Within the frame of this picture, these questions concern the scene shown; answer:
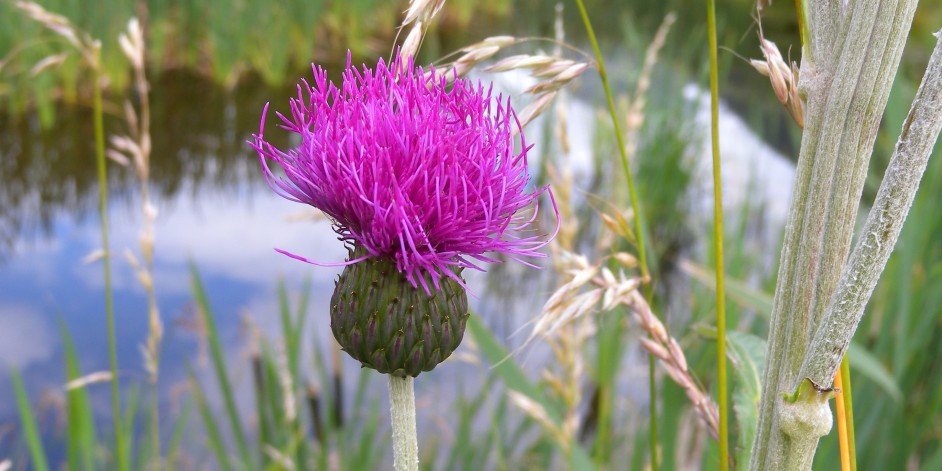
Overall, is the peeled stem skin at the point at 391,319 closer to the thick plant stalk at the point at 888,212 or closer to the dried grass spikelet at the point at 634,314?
the dried grass spikelet at the point at 634,314

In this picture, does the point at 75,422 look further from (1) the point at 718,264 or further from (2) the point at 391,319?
(1) the point at 718,264

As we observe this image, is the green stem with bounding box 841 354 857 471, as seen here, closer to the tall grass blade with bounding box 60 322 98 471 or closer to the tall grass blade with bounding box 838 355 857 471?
the tall grass blade with bounding box 838 355 857 471

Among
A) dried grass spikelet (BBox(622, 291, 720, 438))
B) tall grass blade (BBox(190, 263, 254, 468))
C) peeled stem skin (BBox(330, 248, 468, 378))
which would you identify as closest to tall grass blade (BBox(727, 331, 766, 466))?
dried grass spikelet (BBox(622, 291, 720, 438))

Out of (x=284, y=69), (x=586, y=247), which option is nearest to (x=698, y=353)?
(x=586, y=247)

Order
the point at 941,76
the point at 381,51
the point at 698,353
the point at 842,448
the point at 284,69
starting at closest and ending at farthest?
the point at 941,76, the point at 842,448, the point at 698,353, the point at 284,69, the point at 381,51

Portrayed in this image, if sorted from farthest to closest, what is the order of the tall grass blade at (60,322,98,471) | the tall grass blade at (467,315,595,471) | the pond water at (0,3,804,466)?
the pond water at (0,3,804,466), the tall grass blade at (60,322,98,471), the tall grass blade at (467,315,595,471)

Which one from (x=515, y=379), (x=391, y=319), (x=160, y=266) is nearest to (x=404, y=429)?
(x=391, y=319)

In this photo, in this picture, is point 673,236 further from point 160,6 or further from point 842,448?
point 842,448
